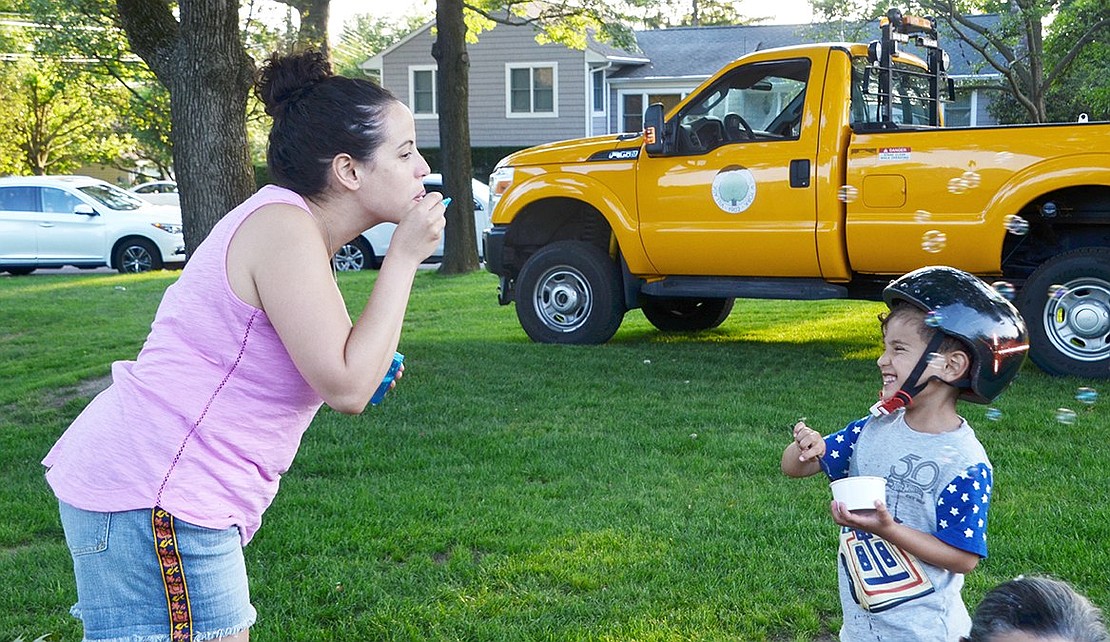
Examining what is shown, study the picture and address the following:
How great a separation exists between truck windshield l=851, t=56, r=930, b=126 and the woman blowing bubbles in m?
7.02

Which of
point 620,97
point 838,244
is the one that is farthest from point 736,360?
point 620,97

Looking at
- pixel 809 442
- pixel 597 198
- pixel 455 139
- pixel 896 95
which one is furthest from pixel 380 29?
pixel 809 442

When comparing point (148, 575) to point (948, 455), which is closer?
point (148, 575)

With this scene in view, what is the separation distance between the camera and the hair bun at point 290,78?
246 centimetres

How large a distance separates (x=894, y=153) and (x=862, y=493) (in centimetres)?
→ 645

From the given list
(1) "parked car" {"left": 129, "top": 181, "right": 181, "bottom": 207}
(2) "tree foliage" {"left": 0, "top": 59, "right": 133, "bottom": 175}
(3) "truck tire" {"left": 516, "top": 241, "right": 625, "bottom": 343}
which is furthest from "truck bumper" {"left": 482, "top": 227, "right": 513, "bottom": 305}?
(2) "tree foliage" {"left": 0, "top": 59, "right": 133, "bottom": 175}

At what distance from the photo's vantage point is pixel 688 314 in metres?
11.6

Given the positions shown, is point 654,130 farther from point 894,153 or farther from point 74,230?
point 74,230

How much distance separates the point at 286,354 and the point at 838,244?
6.97m

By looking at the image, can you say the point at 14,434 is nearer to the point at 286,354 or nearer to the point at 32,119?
the point at 286,354

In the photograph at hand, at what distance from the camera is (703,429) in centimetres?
696

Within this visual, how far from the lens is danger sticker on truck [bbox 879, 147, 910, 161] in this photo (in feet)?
27.4

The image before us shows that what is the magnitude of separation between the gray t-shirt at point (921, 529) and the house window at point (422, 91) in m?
36.0

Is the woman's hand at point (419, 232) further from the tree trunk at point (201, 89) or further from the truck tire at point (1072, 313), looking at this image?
the truck tire at point (1072, 313)
